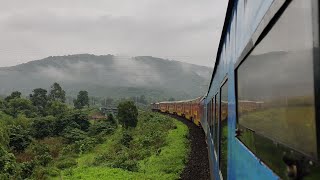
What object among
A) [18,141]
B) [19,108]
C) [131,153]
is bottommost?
[18,141]

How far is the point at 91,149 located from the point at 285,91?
28455mm

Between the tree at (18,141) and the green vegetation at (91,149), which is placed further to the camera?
the tree at (18,141)

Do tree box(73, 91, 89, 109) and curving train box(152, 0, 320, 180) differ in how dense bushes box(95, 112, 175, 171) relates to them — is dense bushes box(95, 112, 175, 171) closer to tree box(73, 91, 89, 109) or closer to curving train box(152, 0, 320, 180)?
curving train box(152, 0, 320, 180)

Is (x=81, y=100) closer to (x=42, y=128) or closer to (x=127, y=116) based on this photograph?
(x=42, y=128)

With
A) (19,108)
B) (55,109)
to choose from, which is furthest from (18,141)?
(19,108)

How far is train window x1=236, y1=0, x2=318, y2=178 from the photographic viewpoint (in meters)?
1.35

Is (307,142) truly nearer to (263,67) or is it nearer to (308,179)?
(308,179)

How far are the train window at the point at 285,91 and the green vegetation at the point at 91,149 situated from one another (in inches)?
441

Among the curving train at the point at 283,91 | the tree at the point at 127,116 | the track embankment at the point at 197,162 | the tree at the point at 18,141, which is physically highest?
the curving train at the point at 283,91

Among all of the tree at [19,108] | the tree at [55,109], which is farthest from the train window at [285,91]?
the tree at [19,108]

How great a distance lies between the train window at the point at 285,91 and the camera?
1352 millimetres

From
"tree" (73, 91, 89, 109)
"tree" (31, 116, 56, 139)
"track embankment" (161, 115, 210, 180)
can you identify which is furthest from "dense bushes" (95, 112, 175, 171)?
"tree" (73, 91, 89, 109)

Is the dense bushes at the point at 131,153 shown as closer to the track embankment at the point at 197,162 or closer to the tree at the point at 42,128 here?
the track embankment at the point at 197,162

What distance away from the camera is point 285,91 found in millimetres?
1634
